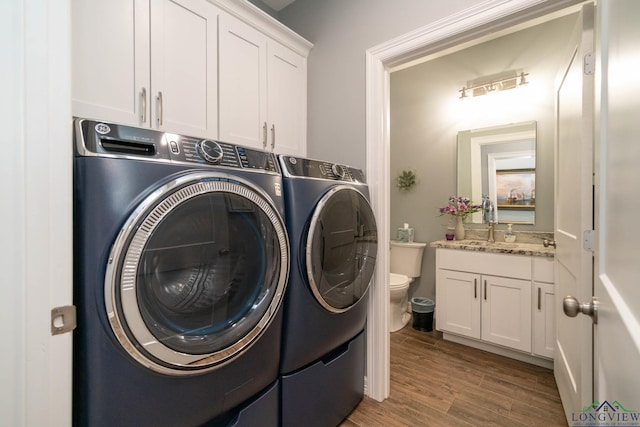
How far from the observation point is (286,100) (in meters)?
1.85

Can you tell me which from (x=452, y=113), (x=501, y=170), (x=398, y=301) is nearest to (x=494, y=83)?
(x=452, y=113)

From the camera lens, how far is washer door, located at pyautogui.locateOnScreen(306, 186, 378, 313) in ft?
3.90

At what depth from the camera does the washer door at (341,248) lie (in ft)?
3.90

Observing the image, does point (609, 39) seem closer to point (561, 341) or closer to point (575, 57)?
point (575, 57)

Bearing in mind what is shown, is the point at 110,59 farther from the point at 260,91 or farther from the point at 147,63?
the point at 260,91

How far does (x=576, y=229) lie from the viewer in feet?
4.14

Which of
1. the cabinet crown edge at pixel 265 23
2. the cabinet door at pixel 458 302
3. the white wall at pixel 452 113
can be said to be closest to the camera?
the cabinet crown edge at pixel 265 23

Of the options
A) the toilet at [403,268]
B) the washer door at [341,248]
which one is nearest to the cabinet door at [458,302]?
the toilet at [403,268]

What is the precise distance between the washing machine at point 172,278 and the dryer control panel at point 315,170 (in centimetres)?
13

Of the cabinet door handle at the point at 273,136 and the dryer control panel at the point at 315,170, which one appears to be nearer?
the dryer control panel at the point at 315,170

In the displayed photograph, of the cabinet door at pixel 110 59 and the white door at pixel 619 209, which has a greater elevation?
the cabinet door at pixel 110 59

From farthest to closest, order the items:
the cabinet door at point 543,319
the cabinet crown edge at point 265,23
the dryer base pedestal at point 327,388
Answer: the cabinet door at point 543,319 < the cabinet crown edge at point 265,23 < the dryer base pedestal at point 327,388

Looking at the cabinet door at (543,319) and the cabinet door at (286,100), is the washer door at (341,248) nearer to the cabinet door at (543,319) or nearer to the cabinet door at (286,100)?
the cabinet door at (286,100)

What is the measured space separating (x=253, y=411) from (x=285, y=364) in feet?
0.62
